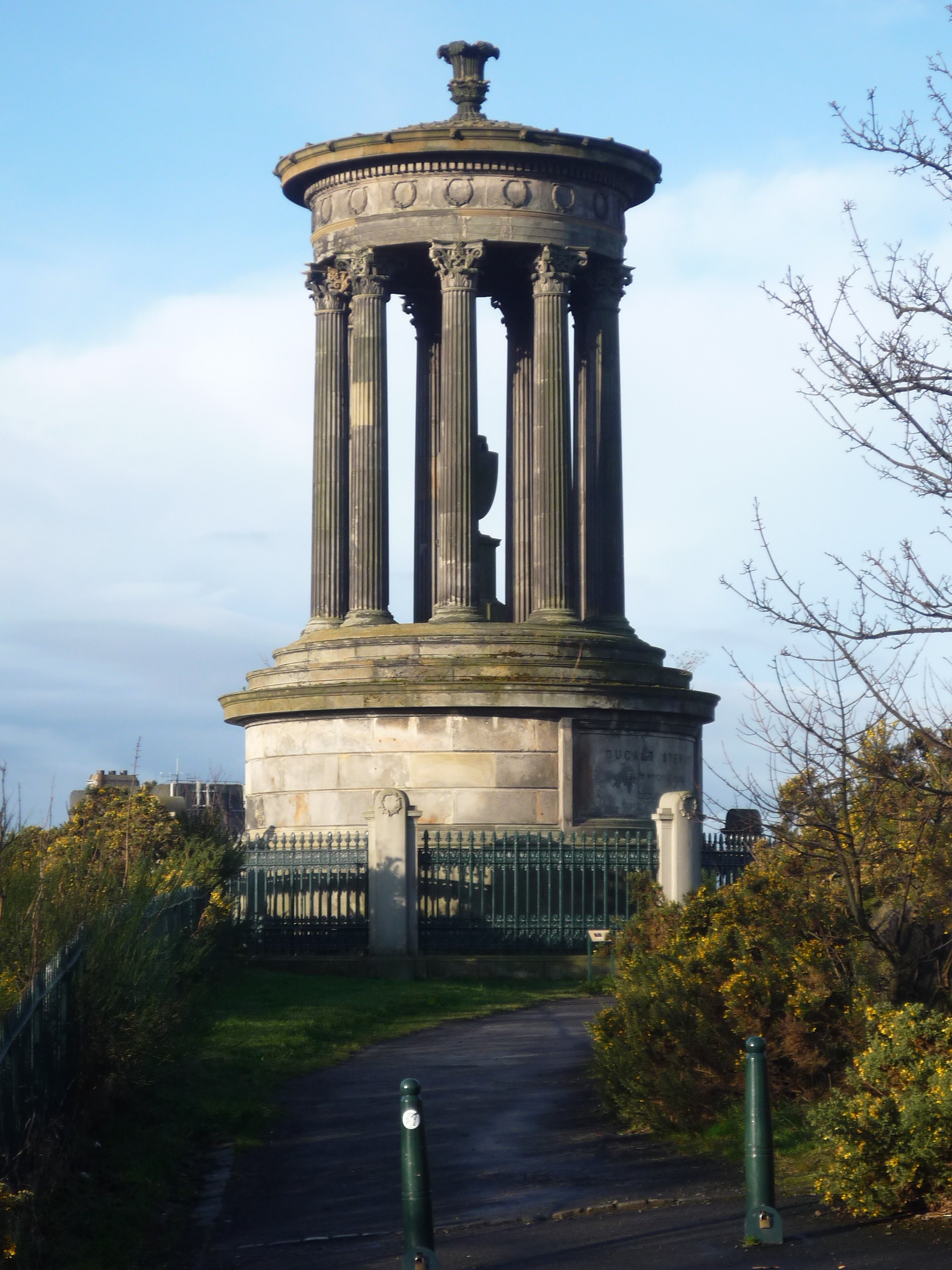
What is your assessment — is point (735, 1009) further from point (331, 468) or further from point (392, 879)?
point (331, 468)

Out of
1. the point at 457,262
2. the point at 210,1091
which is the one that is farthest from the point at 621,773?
the point at 210,1091

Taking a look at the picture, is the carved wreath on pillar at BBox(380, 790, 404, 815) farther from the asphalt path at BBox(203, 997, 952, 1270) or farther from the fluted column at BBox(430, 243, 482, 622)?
the asphalt path at BBox(203, 997, 952, 1270)

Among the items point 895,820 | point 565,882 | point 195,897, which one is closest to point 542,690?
point 565,882

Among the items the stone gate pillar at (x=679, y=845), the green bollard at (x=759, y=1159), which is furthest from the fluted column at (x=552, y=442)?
Result: the green bollard at (x=759, y=1159)

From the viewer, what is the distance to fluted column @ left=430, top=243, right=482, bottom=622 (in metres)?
32.7

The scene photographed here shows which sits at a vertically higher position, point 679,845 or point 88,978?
point 679,845

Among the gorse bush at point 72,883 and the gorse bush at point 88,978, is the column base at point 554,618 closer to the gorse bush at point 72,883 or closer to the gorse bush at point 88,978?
the gorse bush at point 72,883

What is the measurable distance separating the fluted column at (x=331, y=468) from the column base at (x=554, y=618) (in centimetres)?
392

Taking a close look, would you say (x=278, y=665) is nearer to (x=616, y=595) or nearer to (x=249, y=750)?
(x=249, y=750)

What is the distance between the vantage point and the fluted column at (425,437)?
38.0 meters

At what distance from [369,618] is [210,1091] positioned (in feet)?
58.3

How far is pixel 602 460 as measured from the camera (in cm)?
3544

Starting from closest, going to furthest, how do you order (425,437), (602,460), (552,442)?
(552,442)
(602,460)
(425,437)

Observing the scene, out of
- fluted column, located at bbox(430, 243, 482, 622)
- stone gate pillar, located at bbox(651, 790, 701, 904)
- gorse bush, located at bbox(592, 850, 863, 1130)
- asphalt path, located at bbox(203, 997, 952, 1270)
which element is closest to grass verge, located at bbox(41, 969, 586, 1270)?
asphalt path, located at bbox(203, 997, 952, 1270)
